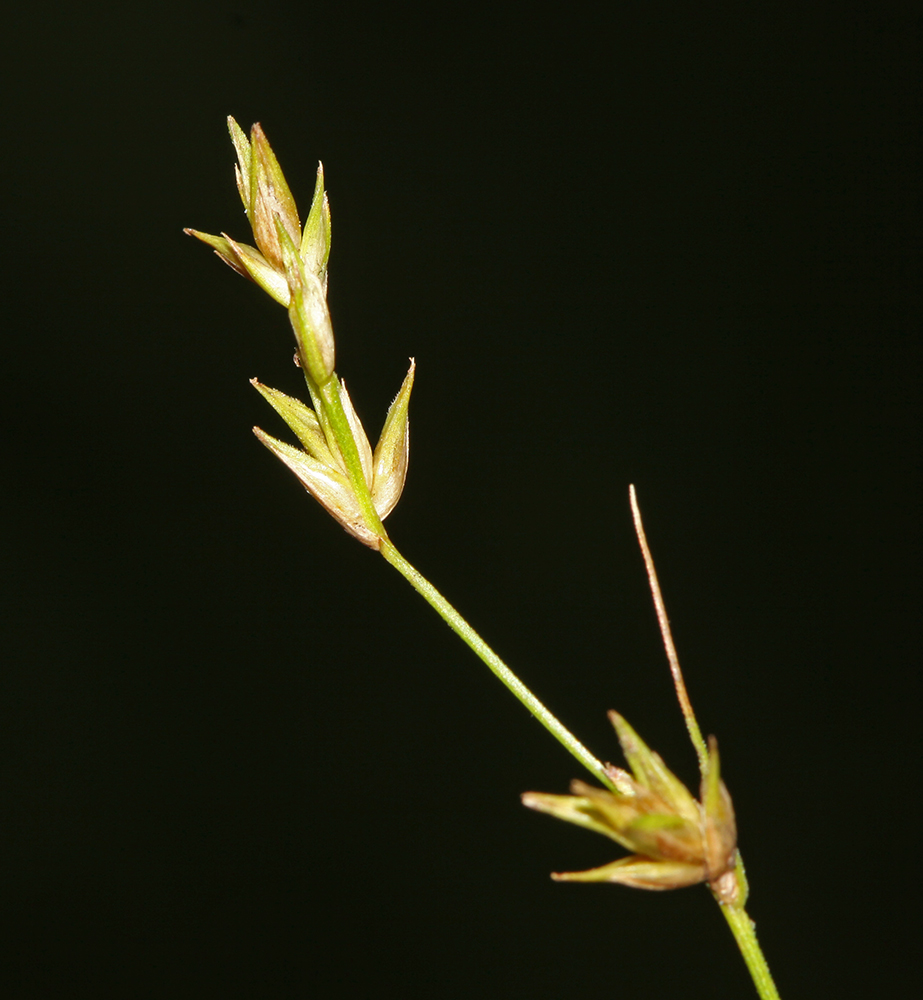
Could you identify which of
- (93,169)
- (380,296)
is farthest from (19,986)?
(93,169)

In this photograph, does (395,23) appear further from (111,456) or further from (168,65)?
(111,456)

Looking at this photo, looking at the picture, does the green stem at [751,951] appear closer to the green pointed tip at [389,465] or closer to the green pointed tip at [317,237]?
the green pointed tip at [389,465]

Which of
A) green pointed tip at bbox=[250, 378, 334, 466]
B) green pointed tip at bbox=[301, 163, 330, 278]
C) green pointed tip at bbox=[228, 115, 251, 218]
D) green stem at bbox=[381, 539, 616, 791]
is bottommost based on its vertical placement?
green stem at bbox=[381, 539, 616, 791]

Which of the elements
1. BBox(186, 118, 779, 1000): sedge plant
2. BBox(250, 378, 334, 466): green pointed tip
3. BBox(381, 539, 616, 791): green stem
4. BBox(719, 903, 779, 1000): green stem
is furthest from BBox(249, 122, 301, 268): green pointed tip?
BBox(719, 903, 779, 1000): green stem

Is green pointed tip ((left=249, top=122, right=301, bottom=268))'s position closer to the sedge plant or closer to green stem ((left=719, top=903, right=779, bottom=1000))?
the sedge plant

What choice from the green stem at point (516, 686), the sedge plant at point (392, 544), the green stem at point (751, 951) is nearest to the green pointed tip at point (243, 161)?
the sedge plant at point (392, 544)

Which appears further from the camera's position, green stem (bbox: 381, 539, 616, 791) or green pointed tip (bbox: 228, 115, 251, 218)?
green pointed tip (bbox: 228, 115, 251, 218)

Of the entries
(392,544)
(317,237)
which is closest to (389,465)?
(392,544)

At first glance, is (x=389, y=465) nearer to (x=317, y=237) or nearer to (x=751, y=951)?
(x=317, y=237)
